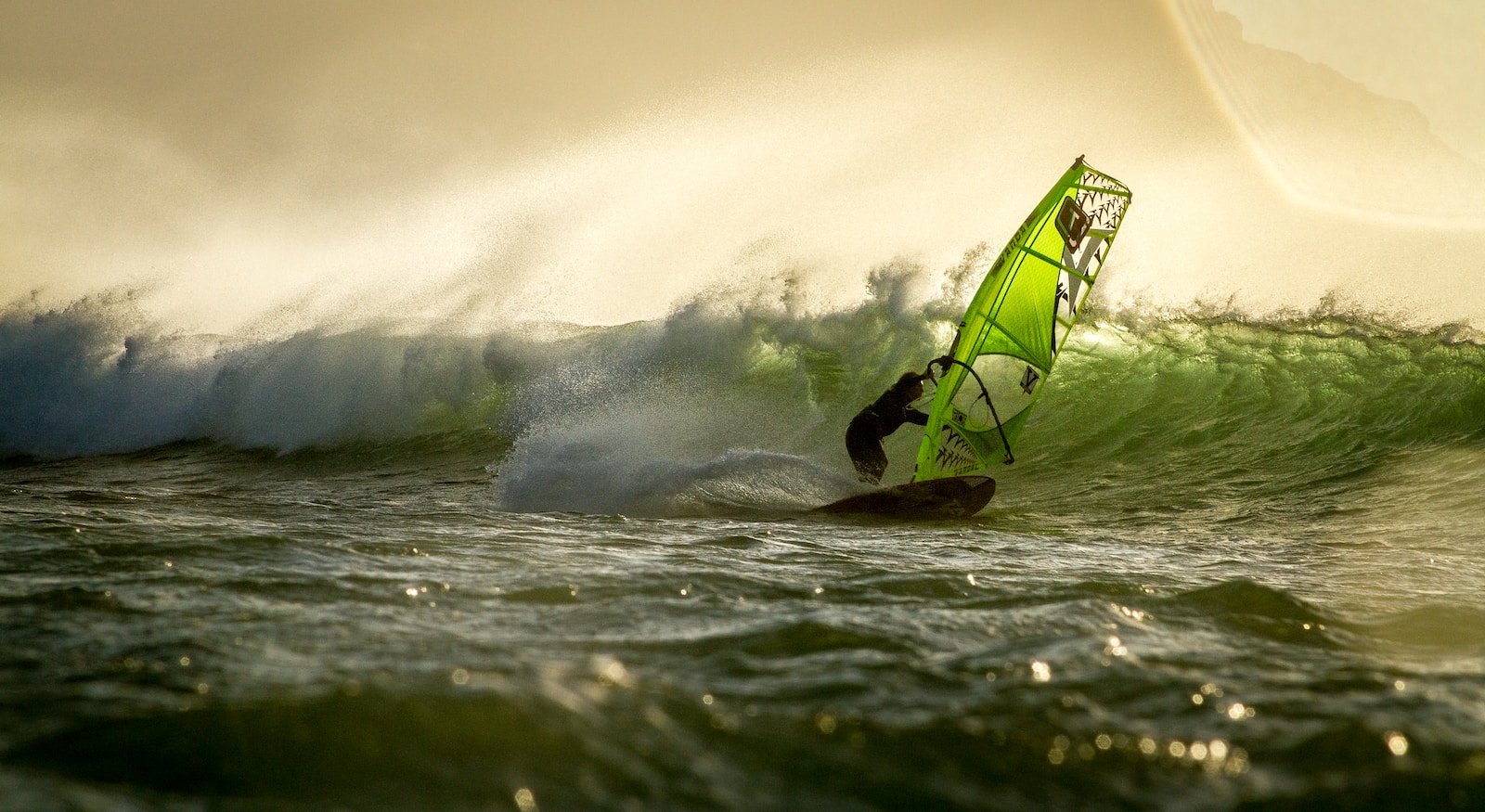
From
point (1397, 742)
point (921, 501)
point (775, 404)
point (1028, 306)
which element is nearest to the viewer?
point (1397, 742)

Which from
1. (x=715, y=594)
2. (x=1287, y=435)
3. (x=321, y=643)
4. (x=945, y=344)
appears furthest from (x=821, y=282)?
(x=321, y=643)

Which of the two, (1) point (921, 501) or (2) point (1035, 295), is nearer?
(1) point (921, 501)

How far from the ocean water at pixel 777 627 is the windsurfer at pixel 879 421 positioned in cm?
28

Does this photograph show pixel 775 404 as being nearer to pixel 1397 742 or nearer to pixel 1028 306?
pixel 1028 306

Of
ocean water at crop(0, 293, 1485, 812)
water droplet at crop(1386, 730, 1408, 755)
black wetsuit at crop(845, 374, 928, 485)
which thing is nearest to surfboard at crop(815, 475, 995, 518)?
ocean water at crop(0, 293, 1485, 812)

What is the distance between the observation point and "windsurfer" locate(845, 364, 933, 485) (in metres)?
7.75

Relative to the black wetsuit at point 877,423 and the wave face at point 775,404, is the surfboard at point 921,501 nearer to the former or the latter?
the wave face at point 775,404

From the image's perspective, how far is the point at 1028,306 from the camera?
8.05 meters

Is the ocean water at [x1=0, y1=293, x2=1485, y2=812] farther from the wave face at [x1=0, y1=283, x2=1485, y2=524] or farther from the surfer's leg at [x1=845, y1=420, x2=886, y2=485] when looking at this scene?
the surfer's leg at [x1=845, y1=420, x2=886, y2=485]

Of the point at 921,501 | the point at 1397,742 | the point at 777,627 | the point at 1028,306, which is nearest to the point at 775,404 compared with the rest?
the point at 1028,306

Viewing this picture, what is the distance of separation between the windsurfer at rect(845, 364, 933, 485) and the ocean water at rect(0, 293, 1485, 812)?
11.1 inches

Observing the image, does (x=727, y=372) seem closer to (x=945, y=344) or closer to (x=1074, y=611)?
(x=945, y=344)

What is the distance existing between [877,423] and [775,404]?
317 centimetres

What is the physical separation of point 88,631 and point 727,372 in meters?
8.72
